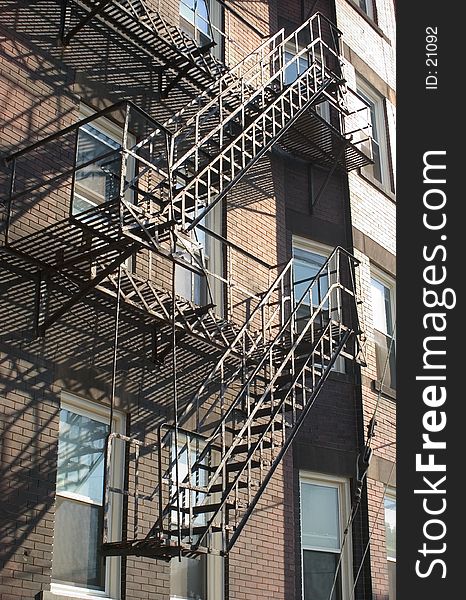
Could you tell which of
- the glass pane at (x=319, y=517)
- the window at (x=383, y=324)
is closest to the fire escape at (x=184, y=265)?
the window at (x=383, y=324)

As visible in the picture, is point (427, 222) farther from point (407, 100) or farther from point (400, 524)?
point (400, 524)

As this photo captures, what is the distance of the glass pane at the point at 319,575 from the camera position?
43.8ft

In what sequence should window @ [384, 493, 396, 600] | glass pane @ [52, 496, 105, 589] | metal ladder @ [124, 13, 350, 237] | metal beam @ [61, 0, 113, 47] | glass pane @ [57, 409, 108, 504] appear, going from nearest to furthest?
1. glass pane @ [52, 496, 105, 589]
2. glass pane @ [57, 409, 108, 504]
3. metal ladder @ [124, 13, 350, 237]
4. metal beam @ [61, 0, 113, 47]
5. window @ [384, 493, 396, 600]

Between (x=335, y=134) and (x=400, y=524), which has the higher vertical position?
(x=335, y=134)

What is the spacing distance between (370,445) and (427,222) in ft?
22.8

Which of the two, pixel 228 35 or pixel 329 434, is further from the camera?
pixel 228 35

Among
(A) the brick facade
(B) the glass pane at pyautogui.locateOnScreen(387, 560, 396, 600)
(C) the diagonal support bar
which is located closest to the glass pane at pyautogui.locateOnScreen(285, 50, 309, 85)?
(A) the brick facade

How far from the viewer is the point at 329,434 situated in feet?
47.0

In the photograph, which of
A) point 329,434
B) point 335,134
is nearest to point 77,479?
point 329,434

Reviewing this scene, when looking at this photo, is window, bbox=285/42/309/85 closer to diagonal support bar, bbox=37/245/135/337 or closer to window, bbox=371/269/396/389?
window, bbox=371/269/396/389

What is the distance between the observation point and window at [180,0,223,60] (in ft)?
48.5

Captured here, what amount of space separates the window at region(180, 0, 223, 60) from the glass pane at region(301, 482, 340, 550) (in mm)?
6706

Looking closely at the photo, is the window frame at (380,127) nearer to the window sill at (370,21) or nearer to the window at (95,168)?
the window sill at (370,21)

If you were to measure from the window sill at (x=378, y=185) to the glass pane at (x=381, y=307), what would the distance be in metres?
1.77
